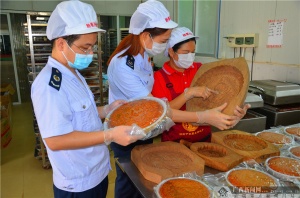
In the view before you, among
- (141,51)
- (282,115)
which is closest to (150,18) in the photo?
(141,51)

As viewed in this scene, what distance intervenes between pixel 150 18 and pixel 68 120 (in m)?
0.78

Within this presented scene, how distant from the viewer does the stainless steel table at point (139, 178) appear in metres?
1.06

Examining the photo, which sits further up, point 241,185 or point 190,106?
point 190,106

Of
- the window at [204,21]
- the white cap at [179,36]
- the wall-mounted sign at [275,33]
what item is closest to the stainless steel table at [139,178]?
the white cap at [179,36]

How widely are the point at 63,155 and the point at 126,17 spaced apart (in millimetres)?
5058

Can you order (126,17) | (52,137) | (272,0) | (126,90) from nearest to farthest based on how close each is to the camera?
(52,137)
(126,90)
(272,0)
(126,17)

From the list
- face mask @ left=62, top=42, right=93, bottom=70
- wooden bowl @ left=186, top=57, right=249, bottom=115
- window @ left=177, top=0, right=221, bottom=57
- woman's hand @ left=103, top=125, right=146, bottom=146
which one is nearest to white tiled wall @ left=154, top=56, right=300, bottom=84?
window @ left=177, top=0, right=221, bottom=57

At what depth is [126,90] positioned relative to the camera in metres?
1.48

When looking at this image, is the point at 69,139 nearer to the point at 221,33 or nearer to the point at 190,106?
Answer: the point at 190,106

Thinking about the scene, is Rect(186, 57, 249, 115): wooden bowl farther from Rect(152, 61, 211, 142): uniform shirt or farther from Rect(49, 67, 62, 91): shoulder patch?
Rect(49, 67, 62, 91): shoulder patch

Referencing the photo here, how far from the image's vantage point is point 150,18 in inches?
56.5

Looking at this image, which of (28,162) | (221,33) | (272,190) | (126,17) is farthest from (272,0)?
(126,17)

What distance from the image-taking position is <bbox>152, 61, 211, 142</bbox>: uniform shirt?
5.46 feet

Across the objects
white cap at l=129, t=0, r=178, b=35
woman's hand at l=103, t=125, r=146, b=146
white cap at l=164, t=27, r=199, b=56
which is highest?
white cap at l=129, t=0, r=178, b=35
